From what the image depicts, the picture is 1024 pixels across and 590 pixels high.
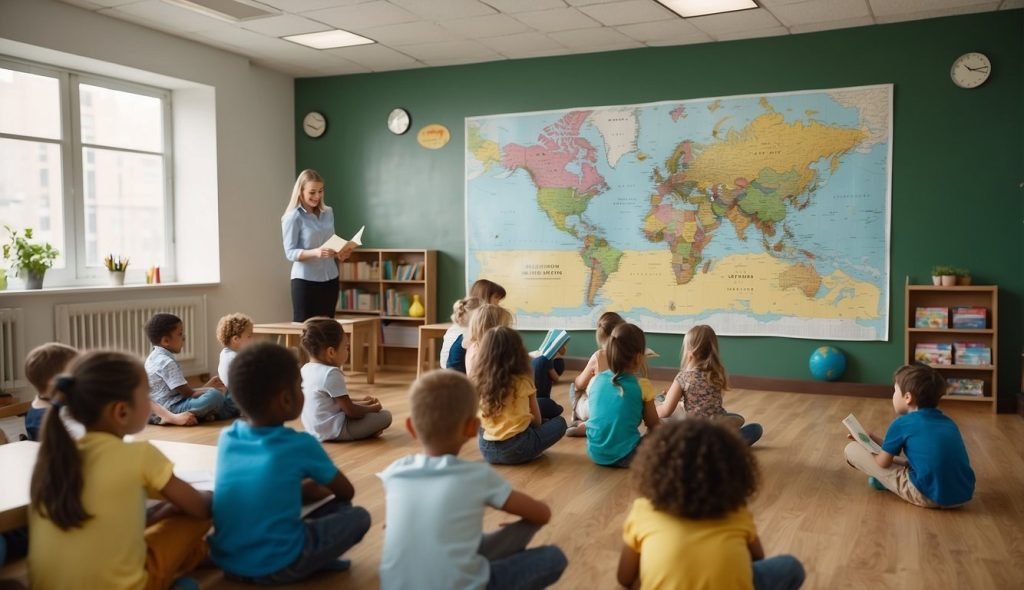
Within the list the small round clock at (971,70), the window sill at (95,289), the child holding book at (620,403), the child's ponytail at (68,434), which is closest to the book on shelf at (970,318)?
the small round clock at (971,70)

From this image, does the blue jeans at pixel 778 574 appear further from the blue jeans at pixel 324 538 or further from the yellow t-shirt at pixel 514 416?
the yellow t-shirt at pixel 514 416

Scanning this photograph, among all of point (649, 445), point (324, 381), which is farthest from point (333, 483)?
point (324, 381)

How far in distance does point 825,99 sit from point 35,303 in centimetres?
574

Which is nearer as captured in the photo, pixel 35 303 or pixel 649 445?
pixel 649 445

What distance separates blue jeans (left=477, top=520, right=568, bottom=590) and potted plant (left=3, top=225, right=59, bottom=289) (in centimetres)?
468

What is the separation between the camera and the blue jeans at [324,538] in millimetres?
2518

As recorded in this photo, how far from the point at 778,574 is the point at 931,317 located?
4381 mm

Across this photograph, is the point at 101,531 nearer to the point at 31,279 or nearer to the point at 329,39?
the point at 31,279

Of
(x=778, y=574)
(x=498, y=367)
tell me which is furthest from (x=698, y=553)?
(x=498, y=367)

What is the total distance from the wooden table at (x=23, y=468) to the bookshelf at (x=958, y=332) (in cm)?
486

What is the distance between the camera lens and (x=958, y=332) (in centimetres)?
595

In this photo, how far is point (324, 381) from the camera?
446cm

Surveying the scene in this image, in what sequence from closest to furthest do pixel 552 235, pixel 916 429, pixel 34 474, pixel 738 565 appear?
pixel 738 565, pixel 34 474, pixel 916 429, pixel 552 235

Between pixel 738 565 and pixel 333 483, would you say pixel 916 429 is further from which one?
pixel 333 483
